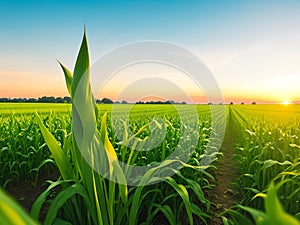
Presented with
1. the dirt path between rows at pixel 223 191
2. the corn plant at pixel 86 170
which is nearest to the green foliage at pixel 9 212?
the corn plant at pixel 86 170

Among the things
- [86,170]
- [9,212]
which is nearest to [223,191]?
[86,170]

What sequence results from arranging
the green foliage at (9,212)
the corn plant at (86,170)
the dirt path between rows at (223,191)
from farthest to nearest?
the dirt path between rows at (223,191) < the corn plant at (86,170) < the green foliage at (9,212)

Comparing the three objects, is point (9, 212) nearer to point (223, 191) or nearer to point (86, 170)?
point (86, 170)

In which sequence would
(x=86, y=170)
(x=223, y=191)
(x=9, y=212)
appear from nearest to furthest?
(x=9, y=212) < (x=86, y=170) < (x=223, y=191)

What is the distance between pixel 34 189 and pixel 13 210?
3.47 meters

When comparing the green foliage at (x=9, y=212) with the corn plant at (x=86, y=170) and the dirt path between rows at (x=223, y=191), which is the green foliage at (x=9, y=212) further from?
the dirt path between rows at (x=223, y=191)

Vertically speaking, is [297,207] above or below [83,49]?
below

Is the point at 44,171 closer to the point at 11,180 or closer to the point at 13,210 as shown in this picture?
the point at 11,180

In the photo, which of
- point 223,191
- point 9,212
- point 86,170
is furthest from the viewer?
point 223,191

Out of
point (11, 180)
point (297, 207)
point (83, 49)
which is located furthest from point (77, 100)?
point (11, 180)

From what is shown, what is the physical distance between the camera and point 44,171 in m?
4.00

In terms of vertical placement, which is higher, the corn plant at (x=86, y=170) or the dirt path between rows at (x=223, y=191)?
the corn plant at (x=86, y=170)

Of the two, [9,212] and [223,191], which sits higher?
[9,212]

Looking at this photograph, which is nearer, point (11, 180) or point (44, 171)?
point (11, 180)
